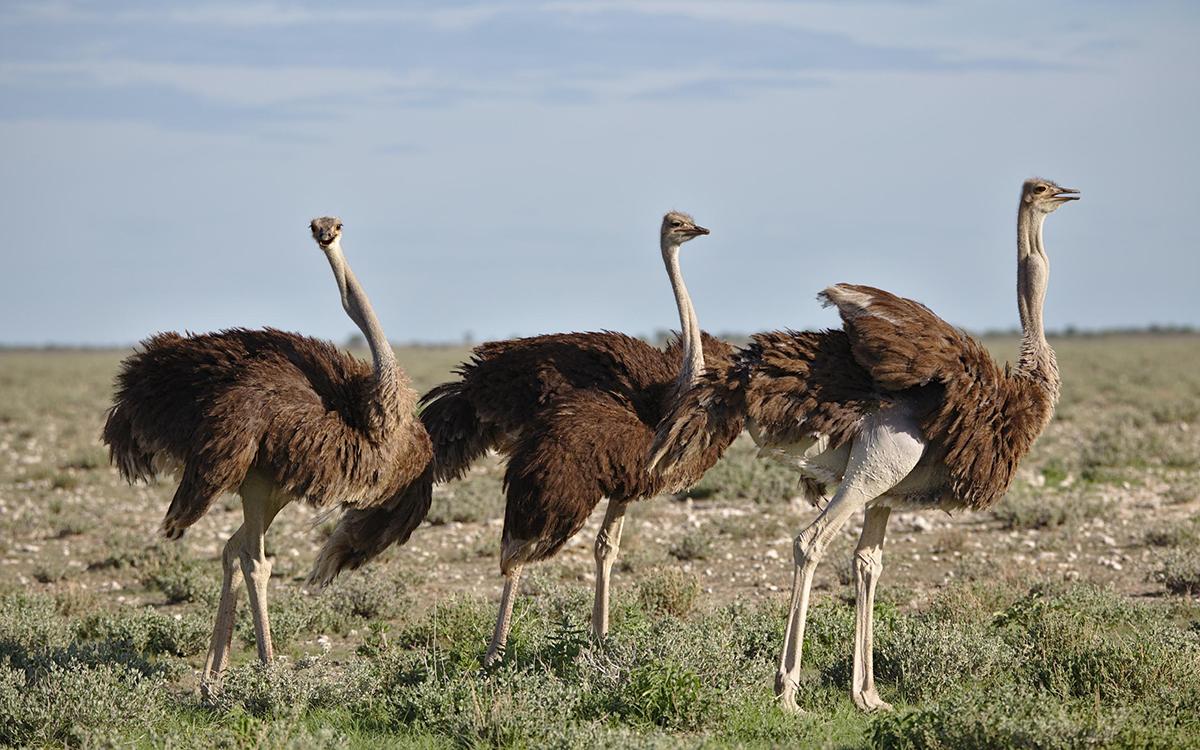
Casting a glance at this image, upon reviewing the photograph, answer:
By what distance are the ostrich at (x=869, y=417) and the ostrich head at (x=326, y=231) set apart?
1.89 metres

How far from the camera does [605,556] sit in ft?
26.6

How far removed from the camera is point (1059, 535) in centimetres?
1127

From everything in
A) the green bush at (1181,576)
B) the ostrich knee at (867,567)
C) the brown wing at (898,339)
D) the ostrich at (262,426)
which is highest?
the brown wing at (898,339)

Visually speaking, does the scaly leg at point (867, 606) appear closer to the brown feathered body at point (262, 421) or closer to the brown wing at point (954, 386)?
the brown wing at point (954, 386)

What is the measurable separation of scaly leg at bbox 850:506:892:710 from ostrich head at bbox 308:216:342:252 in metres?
3.00

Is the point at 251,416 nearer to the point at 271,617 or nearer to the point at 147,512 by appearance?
the point at 271,617

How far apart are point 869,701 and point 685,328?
6.93ft

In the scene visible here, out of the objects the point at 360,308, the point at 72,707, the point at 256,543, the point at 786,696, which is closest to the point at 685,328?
the point at 360,308

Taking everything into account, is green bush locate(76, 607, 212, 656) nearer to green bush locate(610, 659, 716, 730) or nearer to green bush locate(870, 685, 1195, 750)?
green bush locate(610, 659, 716, 730)

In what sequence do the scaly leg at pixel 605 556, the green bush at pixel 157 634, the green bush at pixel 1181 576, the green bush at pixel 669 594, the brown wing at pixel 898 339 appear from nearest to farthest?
1. the brown wing at pixel 898 339
2. the scaly leg at pixel 605 556
3. the green bush at pixel 157 634
4. the green bush at pixel 669 594
5. the green bush at pixel 1181 576

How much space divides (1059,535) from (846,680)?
4.72 meters

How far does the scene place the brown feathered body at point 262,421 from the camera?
6.92m

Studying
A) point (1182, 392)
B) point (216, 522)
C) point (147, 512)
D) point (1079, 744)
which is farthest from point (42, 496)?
point (1182, 392)

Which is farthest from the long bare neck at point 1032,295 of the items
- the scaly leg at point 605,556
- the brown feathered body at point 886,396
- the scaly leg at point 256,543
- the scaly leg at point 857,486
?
the scaly leg at point 256,543
